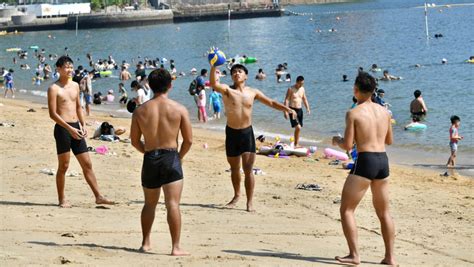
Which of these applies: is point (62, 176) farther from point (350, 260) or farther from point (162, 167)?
point (350, 260)

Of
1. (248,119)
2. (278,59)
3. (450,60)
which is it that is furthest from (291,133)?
(278,59)

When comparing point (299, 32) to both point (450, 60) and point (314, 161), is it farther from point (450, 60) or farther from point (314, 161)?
point (314, 161)

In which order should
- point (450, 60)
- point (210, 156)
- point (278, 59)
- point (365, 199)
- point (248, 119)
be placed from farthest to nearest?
point (278, 59) < point (450, 60) < point (210, 156) < point (365, 199) < point (248, 119)

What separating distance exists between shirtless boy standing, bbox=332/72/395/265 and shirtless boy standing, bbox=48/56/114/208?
11.3 feet

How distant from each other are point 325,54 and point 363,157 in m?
54.3

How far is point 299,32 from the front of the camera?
89.4 metres

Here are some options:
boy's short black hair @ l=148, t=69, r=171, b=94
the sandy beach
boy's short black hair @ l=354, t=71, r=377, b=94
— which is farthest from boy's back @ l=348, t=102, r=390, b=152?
boy's short black hair @ l=148, t=69, r=171, b=94

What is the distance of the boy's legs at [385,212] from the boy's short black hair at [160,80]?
1965 millimetres

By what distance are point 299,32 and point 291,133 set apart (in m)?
66.0

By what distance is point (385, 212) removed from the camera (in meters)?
7.93

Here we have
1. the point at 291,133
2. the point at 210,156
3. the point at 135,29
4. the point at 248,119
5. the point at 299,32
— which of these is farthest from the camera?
the point at 135,29

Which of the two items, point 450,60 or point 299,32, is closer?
point 450,60

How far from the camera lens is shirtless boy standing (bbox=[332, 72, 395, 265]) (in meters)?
7.74

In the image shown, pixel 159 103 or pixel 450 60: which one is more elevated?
pixel 159 103
